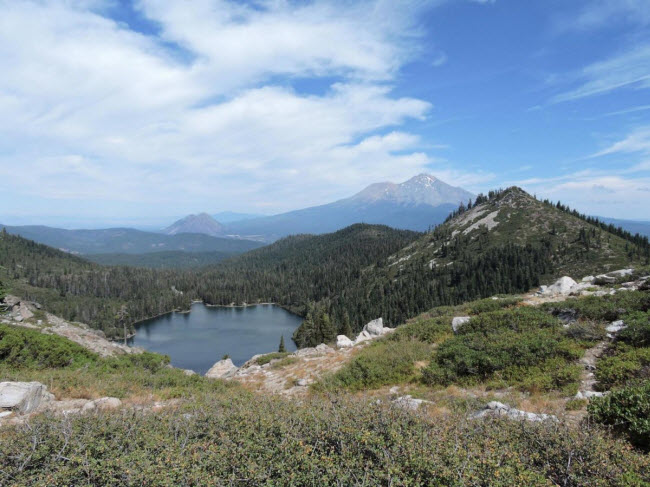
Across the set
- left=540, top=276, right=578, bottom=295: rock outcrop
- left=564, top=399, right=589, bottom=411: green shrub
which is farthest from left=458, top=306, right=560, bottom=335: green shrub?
left=540, top=276, right=578, bottom=295: rock outcrop

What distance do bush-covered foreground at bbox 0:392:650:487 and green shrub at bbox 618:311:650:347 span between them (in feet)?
26.1

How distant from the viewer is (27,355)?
16.4 m

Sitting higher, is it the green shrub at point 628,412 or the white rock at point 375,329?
the green shrub at point 628,412

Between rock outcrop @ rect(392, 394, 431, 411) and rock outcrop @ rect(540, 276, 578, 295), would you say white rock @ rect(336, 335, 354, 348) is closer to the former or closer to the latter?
rock outcrop @ rect(392, 394, 431, 411)

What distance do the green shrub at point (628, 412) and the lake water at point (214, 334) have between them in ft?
297

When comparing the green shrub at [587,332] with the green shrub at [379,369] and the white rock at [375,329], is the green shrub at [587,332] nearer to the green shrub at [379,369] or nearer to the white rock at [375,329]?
the green shrub at [379,369]

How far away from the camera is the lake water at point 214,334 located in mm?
101269

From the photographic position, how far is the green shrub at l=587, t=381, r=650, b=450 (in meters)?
6.54

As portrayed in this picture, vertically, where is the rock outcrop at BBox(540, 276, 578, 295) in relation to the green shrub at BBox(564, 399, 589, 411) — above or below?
above

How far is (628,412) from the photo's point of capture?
23.0 ft

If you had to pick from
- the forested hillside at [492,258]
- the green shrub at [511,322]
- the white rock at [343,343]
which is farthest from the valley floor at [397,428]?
the forested hillside at [492,258]

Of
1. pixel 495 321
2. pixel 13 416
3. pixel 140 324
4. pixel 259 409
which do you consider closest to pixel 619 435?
pixel 259 409

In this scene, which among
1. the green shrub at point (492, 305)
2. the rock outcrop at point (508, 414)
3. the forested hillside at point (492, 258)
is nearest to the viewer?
the rock outcrop at point (508, 414)

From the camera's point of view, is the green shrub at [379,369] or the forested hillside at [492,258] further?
the forested hillside at [492,258]
